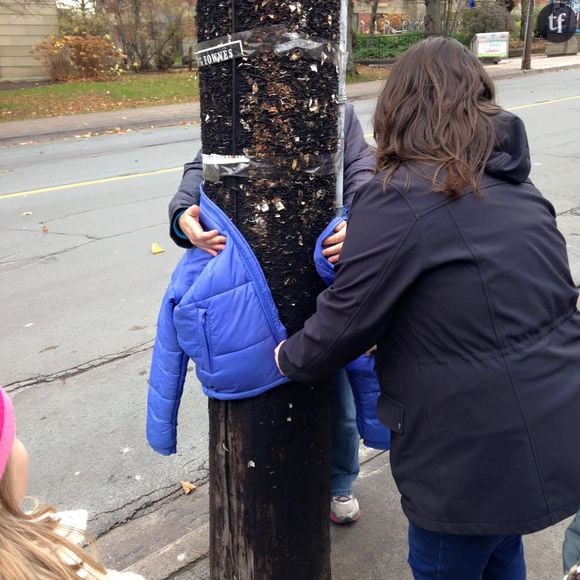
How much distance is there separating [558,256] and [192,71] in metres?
26.9

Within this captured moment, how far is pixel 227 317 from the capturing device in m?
1.86

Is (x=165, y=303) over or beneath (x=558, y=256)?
beneath

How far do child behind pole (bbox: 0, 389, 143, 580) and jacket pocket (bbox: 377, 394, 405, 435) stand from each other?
0.77 meters

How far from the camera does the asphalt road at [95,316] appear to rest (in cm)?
352

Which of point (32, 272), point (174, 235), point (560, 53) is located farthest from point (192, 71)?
point (174, 235)

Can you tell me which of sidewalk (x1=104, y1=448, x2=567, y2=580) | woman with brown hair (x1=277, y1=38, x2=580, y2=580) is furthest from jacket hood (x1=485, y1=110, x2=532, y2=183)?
sidewalk (x1=104, y1=448, x2=567, y2=580)

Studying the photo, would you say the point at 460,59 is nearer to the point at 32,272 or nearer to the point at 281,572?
the point at 281,572

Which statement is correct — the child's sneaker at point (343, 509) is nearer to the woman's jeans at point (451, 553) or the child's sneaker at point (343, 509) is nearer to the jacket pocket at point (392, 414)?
the woman's jeans at point (451, 553)

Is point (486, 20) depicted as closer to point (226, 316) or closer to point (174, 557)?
Result: point (174, 557)

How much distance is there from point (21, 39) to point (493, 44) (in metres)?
18.2

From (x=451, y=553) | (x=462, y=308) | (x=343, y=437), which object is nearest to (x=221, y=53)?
(x=462, y=308)

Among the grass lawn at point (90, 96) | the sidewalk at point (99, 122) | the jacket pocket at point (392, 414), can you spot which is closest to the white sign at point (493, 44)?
the sidewalk at point (99, 122)

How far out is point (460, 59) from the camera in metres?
1.75

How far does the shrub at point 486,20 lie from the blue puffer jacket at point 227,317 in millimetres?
33652
